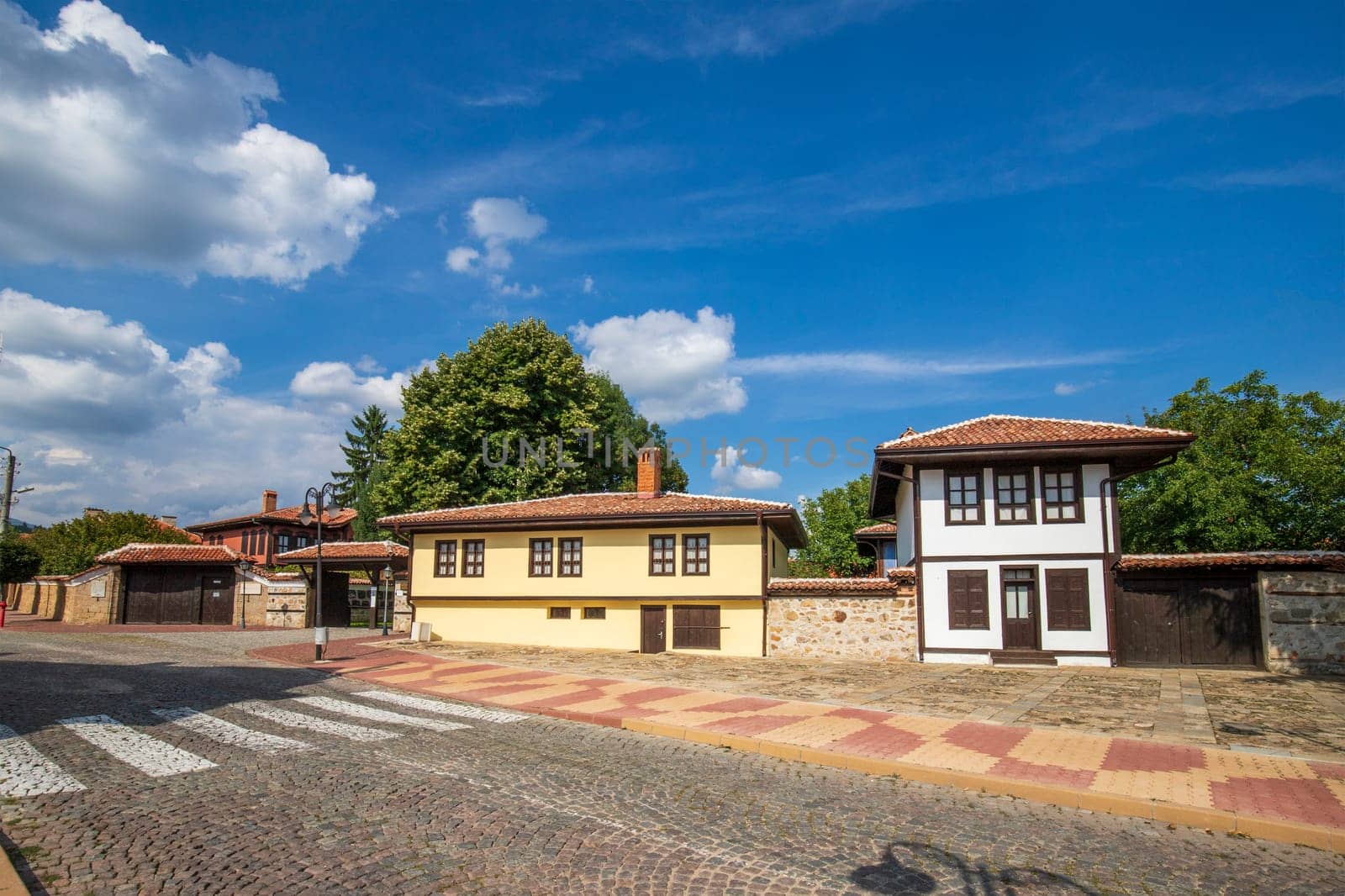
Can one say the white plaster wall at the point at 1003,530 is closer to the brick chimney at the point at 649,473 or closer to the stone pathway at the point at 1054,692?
the stone pathway at the point at 1054,692

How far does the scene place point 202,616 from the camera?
107ft

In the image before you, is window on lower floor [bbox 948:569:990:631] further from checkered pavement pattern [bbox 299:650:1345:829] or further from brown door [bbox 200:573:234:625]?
brown door [bbox 200:573:234:625]

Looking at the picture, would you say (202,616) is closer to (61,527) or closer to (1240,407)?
(61,527)

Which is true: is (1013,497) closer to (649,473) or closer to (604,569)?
(649,473)

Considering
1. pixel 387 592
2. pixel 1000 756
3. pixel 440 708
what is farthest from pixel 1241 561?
pixel 387 592

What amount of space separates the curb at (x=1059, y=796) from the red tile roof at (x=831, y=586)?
37.6 ft

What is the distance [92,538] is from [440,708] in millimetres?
38365

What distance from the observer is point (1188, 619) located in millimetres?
18812

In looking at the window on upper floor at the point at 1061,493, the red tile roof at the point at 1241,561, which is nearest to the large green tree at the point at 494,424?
the window on upper floor at the point at 1061,493

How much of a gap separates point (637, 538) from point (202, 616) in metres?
21.2

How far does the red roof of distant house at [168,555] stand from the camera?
3156 cm

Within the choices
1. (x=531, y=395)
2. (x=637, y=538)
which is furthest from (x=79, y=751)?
(x=531, y=395)

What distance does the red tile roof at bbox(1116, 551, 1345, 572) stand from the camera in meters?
17.3

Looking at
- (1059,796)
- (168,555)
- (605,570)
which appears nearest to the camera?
(1059,796)
